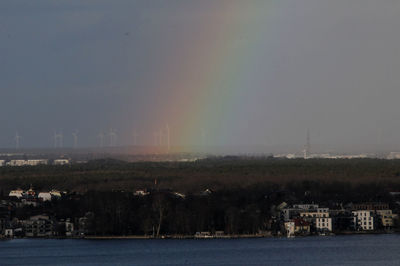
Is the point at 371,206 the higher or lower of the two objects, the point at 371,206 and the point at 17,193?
the lower

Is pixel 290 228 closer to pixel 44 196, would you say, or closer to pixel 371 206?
pixel 371 206

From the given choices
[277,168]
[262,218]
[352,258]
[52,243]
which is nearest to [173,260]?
[352,258]

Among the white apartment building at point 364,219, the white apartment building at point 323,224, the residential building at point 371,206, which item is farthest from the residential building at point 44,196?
the white apartment building at point 364,219

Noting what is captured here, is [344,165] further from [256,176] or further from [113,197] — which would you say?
[113,197]

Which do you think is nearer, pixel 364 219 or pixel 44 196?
pixel 364 219

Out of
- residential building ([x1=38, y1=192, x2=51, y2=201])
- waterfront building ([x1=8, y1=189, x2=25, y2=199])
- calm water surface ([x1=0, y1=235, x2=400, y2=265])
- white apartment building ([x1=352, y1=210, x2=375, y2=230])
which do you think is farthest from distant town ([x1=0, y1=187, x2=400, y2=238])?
waterfront building ([x1=8, y1=189, x2=25, y2=199])

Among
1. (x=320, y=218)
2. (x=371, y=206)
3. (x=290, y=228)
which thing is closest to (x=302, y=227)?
(x=290, y=228)

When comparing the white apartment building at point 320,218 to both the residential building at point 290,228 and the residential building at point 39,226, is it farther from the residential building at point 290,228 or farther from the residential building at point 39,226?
the residential building at point 39,226
